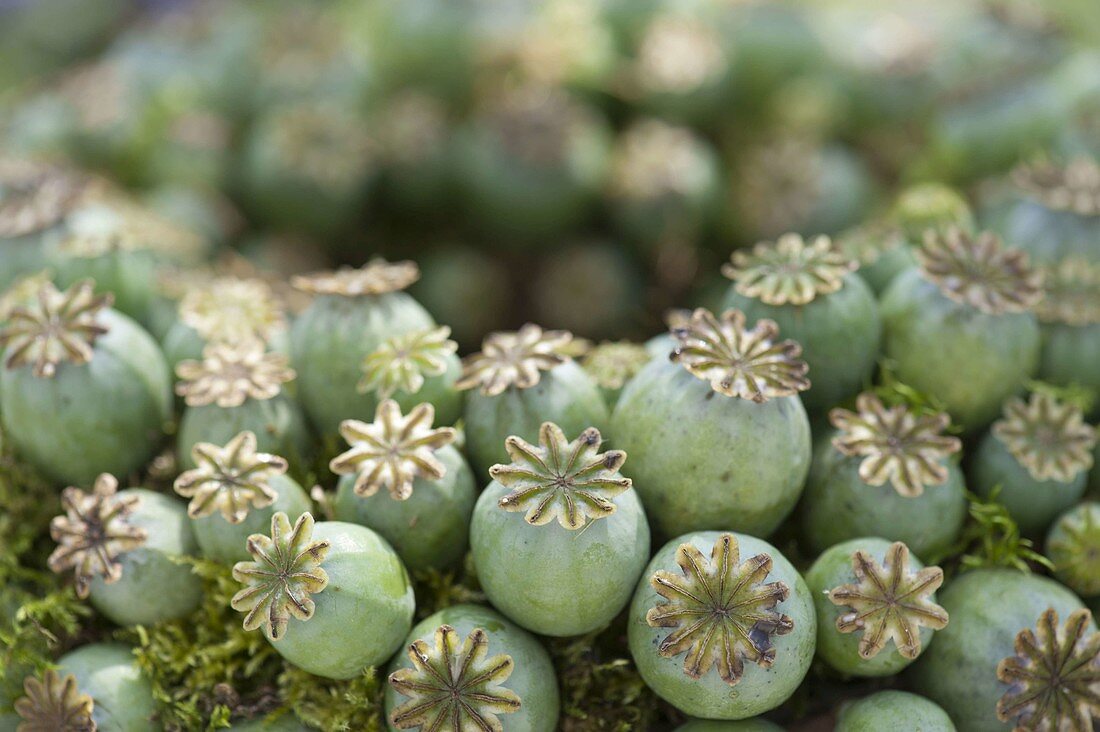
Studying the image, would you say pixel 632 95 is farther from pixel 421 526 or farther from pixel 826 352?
pixel 421 526

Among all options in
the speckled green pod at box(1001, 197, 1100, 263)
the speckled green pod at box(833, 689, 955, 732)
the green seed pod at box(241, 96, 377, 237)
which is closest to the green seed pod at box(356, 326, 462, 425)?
the speckled green pod at box(833, 689, 955, 732)

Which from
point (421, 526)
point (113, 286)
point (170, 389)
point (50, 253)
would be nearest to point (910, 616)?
point (421, 526)

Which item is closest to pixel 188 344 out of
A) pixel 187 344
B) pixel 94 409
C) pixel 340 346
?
pixel 187 344

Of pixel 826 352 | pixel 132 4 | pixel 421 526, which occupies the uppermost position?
pixel 826 352

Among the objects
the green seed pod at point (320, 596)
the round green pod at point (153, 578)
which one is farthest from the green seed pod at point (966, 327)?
the round green pod at point (153, 578)

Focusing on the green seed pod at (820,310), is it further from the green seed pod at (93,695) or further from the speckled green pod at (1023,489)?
the green seed pod at (93,695)

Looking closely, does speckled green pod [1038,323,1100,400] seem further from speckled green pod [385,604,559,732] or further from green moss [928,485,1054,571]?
speckled green pod [385,604,559,732]
